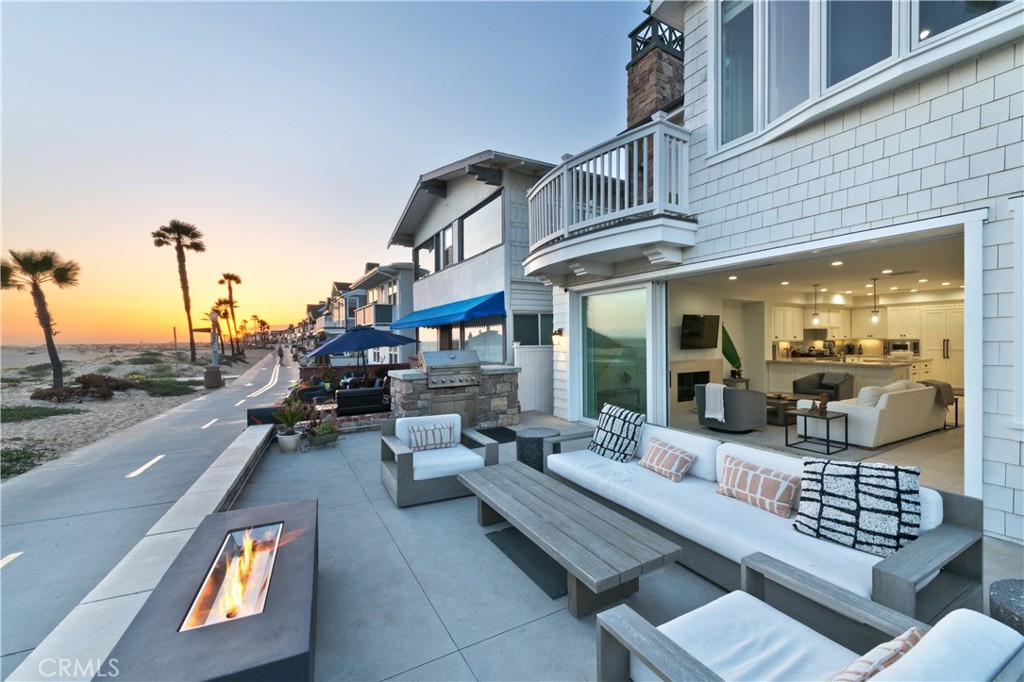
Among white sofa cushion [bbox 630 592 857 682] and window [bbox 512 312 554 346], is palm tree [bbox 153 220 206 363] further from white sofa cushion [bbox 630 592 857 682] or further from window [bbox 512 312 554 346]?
white sofa cushion [bbox 630 592 857 682]

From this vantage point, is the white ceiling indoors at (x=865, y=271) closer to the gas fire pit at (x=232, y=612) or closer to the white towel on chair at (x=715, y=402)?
the white towel on chair at (x=715, y=402)

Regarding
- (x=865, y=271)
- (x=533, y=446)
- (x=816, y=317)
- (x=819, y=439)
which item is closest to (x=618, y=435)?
(x=533, y=446)

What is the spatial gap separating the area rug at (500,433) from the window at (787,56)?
5.90m

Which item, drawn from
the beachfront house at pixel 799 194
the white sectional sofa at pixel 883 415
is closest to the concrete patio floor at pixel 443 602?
the beachfront house at pixel 799 194

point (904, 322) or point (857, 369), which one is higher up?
point (904, 322)

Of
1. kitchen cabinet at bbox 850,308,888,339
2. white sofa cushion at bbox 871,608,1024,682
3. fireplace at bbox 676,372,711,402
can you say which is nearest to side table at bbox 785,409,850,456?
fireplace at bbox 676,372,711,402

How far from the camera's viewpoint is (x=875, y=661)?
1.27 m

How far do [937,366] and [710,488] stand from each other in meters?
12.1

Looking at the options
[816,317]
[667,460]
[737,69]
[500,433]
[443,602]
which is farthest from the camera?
[816,317]

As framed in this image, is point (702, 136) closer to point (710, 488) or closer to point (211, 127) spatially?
point (710, 488)

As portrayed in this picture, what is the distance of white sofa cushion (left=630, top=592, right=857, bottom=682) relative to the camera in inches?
62.8

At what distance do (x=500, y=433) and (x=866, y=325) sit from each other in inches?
464

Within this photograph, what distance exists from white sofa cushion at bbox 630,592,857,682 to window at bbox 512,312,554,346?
802 centimetres

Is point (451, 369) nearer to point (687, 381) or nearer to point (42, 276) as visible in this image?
point (687, 381)
